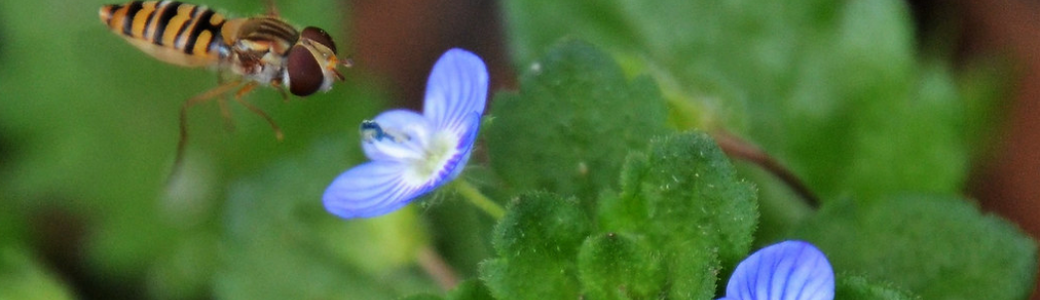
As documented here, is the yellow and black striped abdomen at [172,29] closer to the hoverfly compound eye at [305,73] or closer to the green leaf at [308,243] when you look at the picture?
the hoverfly compound eye at [305,73]

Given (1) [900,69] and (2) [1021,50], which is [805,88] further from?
(2) [1021,50]

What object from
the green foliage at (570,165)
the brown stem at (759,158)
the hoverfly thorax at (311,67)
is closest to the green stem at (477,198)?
the green foliage at (570,165)

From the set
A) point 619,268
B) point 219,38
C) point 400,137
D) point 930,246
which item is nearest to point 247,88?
point 219,38

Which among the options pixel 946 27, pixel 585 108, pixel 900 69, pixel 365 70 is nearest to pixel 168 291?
pixel 365 70

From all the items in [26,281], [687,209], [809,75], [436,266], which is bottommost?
[26,281]

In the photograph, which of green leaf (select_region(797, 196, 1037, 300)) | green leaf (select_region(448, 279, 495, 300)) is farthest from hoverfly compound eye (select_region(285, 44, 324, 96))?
green leaf (select_region(797, 196, 1037, 300))

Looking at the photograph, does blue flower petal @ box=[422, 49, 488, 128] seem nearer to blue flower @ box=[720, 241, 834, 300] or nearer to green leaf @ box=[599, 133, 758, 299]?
green leaf @ box=[599, 133, 758, 299]

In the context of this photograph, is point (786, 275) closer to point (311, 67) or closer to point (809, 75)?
point (311, 67)
